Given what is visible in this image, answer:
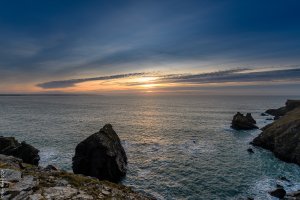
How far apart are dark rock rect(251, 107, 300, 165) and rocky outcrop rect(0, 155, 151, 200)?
50.9 metres

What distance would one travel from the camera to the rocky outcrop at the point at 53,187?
14860mm

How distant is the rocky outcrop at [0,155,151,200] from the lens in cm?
1486

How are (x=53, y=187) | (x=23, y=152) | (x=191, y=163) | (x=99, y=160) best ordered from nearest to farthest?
1. (x=53, y=187)
2. (x=99, y=160)
3. (x=23, y=152)
4. (x=191, y=163)

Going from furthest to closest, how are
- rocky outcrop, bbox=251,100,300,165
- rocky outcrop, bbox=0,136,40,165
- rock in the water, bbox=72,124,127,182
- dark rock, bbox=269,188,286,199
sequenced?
rocky outcrop, bbox=251,100,300,165
rocky outcrop, bbox=0,136,40,165
rock in the water, bbox=72,124,127,182
dark rock, bbox=269,188,286,199

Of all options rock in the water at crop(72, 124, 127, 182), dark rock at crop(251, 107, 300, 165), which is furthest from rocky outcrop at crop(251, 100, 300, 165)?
rock in the water at crop(72, 124, 127, 182)

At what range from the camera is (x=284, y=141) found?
200ft

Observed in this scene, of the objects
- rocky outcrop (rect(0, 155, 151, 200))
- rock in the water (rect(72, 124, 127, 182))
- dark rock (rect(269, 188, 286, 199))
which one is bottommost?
dark rock (rect(269, 188, 286, 199))

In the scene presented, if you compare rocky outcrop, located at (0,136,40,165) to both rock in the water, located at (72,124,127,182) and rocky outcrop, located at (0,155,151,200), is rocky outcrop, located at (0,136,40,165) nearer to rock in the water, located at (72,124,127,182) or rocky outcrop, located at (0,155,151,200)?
rock in the water, located at (72,124,127,182)

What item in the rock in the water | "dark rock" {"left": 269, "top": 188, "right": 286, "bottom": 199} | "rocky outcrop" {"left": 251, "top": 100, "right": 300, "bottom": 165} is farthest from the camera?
"rocky outcrop" {"left": 251, "top": 100, "right": 300, "bottom": 165}

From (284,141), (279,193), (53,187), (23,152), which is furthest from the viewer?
(284,141)

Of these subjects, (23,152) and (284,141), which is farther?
(284,141)

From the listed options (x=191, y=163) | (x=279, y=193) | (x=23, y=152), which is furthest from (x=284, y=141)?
(x=23, y=152)

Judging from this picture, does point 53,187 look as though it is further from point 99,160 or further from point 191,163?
point 191,163

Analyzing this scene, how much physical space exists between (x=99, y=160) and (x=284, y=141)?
4677 centimetres
